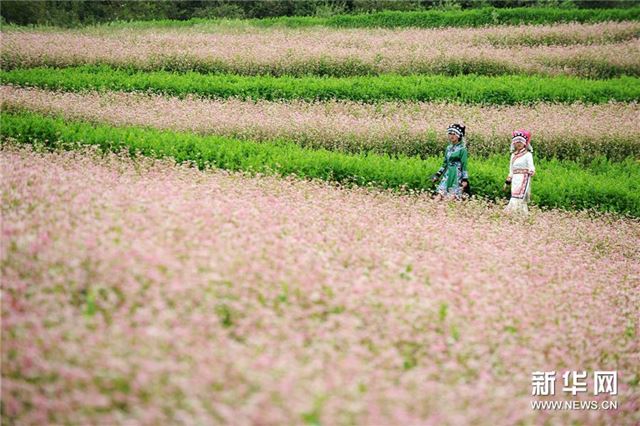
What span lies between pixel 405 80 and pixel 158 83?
24.4ft

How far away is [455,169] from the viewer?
1220 cm

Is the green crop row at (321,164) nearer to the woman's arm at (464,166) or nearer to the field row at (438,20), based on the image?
the woman's arm at (464,166)

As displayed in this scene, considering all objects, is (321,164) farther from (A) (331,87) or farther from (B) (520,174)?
(A) (331,87)

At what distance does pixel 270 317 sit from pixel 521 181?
27.4ft

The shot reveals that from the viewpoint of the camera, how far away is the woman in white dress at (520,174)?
1145 centimetres

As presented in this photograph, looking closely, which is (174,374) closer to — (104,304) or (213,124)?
(104,304)

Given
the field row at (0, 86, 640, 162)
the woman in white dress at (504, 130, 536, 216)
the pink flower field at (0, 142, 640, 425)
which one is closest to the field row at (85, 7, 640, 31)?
the field row at (0, 86, 640, 162)

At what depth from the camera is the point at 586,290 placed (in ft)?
22.8

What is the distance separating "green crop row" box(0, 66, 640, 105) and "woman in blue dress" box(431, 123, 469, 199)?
6562 millimetres

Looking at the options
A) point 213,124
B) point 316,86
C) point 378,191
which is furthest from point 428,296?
point 316,86

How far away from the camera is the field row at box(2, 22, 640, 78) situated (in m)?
22.0

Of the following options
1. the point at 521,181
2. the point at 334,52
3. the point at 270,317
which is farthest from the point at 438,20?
the point at 270,317

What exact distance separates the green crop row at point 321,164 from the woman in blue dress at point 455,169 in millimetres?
365

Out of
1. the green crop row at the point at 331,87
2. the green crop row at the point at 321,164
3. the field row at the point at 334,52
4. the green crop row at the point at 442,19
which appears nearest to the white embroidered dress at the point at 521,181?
the green crop row at the point at 321,164
